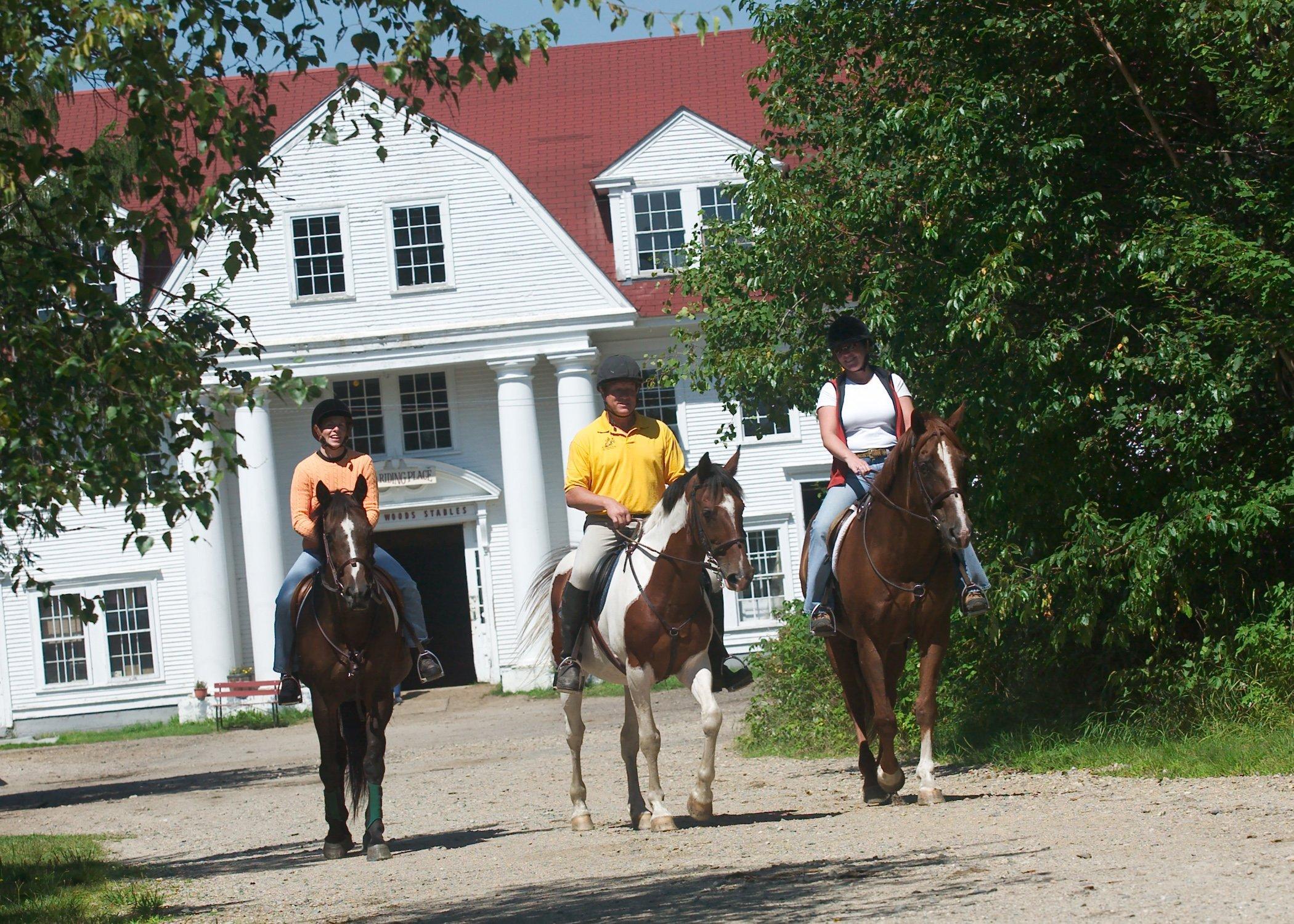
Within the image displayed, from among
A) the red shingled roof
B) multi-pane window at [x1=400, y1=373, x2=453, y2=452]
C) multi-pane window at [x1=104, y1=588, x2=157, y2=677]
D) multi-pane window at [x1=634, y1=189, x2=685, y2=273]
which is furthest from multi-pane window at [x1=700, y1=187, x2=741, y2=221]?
multi-pane window at [x1=104, y1=588, x2=157, y2=677]

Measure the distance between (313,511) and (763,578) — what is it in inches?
889

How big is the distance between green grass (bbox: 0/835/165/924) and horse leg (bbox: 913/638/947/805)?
4440mm

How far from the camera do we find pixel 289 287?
30828 mm

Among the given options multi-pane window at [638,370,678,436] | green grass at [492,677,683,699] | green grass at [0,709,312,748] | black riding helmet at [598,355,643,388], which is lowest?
green grass at [0,709,312,748]

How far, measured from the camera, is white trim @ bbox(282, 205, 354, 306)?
1208 inches

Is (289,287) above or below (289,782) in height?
above

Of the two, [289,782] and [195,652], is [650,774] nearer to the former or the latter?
[289,782]

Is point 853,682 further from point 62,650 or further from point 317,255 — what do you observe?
point 62,650

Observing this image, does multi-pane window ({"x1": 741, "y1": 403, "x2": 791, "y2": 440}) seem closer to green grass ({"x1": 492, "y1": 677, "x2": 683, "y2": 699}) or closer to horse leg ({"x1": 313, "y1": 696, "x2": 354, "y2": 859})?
horse leg ({"x1": 313, "y1": 696, "x2": 354, "y2": 859})

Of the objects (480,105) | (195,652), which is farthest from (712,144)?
(195,652)

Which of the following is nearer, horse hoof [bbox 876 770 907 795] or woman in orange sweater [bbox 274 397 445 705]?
horse hoof [bbox 876 770 907 795]

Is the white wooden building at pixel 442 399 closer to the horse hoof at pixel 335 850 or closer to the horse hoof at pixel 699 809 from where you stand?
the horse hoof at pixel 335 850

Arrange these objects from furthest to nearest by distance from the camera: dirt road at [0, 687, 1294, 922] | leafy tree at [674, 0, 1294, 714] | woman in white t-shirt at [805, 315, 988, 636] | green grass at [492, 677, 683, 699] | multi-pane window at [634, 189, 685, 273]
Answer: multi-pane window at [634, 189, 685, 273] → green grass at [492, 677, 683, 699] → leafy tree at [674, 0, 1294, 714] → woman in white t-shirt at [805, 315, 988, 636] → dirt road at [0, 687, 1294, 922]

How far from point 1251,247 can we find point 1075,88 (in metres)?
2.38
